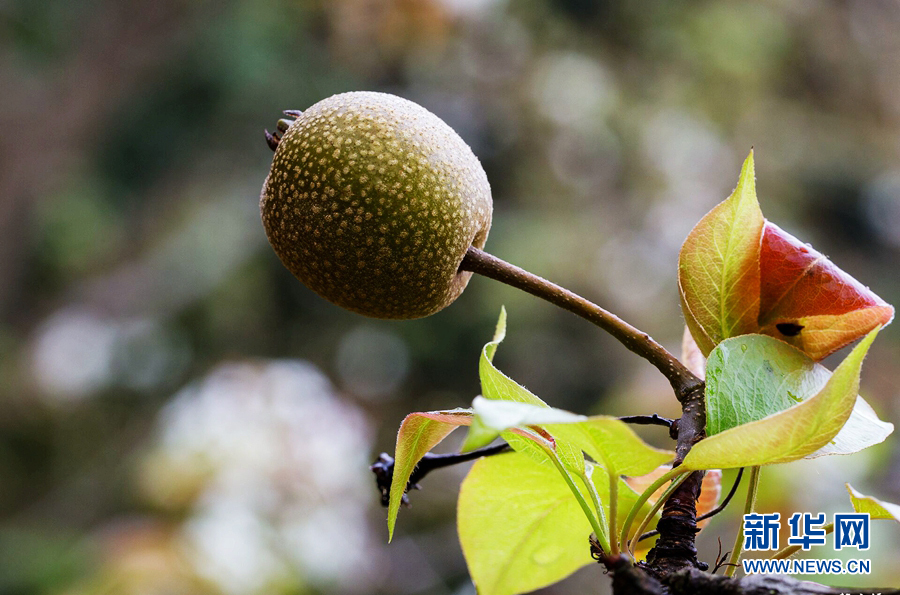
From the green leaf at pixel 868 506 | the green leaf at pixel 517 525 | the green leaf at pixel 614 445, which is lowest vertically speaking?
the green leaf at pixel 517 525

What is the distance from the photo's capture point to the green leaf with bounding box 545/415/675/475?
42cm

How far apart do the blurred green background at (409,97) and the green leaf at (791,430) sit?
12.3 ft

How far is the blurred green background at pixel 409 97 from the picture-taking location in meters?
4.72

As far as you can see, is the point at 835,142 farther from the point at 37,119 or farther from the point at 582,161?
the point at 37,119

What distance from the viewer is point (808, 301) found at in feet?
1.81

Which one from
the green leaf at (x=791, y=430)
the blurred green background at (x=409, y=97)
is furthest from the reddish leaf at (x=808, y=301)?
the blurred green background at (x=409, y=97)

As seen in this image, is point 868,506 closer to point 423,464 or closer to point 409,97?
point 423,464

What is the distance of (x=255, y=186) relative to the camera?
568cm

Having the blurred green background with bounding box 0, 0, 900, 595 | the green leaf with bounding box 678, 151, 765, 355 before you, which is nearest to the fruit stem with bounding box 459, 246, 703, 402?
the green leaf with bounding box 678, 151, 765, 355

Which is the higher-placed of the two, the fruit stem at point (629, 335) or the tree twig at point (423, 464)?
the fruit stem at point (629, 335)

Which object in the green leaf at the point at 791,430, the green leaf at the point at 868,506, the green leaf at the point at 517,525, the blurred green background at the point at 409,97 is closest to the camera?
the green leaf at the point at 791,430

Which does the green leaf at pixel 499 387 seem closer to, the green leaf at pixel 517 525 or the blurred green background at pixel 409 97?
the green leaf at pixel 517 525

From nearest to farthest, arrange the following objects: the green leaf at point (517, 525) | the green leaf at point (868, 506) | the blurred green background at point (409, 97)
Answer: the green leaf at point (868, 506)
the green leaf at point (517, 525)
the blurred green background at point (409, 97)

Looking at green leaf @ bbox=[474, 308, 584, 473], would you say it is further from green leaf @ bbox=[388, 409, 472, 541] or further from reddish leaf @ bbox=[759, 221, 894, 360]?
reddish leaf @ bbox=[759, 221, 894, 360]
